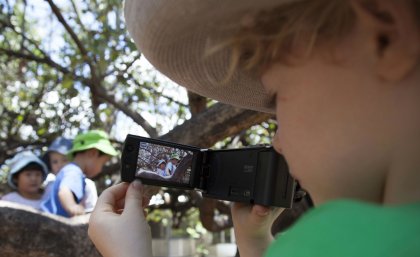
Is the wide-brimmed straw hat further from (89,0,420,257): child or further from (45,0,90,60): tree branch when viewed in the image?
(45,0,90,60): tree branch

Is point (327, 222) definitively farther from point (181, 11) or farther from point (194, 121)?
point (194, 121)

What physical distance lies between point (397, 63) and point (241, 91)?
0.49 metres

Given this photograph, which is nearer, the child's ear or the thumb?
the child's ear

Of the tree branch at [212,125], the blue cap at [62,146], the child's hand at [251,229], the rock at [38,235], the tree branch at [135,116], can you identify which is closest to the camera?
the child's hand at [251,229]

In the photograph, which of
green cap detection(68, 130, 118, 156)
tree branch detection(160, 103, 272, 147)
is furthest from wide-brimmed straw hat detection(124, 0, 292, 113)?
green cap detection(68, 130, 118, 156)

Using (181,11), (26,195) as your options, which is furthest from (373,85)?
(26,195)

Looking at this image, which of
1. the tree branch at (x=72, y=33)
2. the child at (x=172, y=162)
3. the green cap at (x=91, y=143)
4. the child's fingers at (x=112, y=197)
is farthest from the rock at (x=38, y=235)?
the tree branch at (x=72, y=33)

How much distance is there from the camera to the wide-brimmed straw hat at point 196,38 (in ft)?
2.47

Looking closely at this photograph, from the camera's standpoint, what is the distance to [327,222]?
1.89ft

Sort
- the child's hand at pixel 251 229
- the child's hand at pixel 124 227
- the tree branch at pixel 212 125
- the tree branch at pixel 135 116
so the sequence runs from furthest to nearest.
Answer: the tree branch at pixel 135 116, the tree branch at pixel 212 125, the child's hand at pixel 251 229, the child's hand at pixel 124 227

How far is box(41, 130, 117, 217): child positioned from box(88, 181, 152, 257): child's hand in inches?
69.8

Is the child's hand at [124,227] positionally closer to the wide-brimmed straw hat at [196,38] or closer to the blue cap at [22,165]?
the wide-brimmed straw hat at [196,38]

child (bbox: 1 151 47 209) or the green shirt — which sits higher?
the green shirt

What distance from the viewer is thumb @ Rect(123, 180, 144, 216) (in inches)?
42.9
